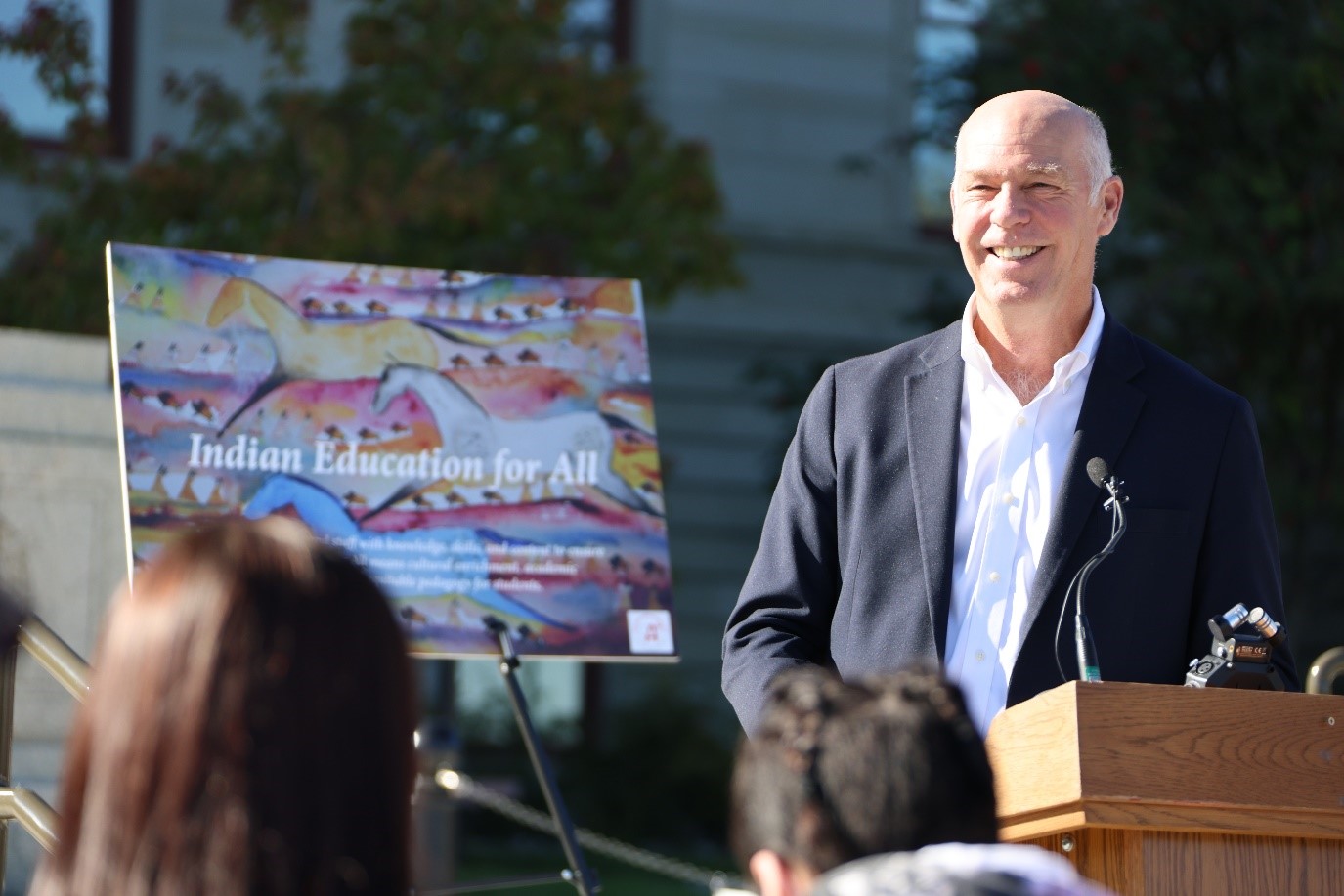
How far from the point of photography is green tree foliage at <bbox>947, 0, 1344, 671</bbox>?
9.59 metres

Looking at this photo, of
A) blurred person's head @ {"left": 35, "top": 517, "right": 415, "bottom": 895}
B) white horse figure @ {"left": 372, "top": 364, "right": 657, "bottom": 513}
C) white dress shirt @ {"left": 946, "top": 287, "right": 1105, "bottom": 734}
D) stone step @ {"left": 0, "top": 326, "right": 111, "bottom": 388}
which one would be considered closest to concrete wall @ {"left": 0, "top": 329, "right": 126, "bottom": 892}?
stone step @ {"left": 0, "top": 326, "right": 111, "bottom": 388}

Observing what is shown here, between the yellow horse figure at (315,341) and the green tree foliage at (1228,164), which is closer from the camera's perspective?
the yellow horse figure at (315,341)

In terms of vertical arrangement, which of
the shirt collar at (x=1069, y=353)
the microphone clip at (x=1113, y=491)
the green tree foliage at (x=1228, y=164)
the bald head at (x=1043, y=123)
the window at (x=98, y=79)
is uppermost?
the window at (x=98, y=79)

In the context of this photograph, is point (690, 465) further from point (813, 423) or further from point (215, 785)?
point (215, 785)

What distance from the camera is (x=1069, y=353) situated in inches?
139

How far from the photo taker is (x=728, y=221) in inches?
530

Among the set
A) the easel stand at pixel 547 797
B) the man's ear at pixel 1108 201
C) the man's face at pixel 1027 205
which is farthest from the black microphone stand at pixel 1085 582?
the easel stand at pixel 547 797

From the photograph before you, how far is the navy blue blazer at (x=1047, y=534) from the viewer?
3.34 meters

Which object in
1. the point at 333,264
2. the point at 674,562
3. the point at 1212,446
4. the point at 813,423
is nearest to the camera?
the point at 1212,446

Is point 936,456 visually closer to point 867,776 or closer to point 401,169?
point 867,776

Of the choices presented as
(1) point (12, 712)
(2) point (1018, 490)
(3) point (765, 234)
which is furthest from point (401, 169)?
(2) point (1018, 490)

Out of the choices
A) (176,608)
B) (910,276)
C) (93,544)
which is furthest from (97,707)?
(910,276)

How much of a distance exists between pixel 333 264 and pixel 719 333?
8619 millimetres

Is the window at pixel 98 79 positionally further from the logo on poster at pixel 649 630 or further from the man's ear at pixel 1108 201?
the man's ear at pixel 1108 201
